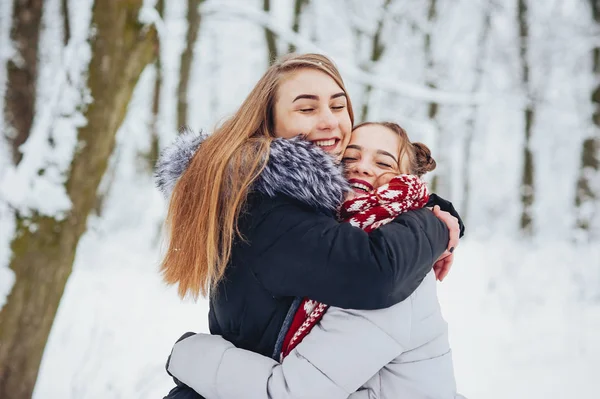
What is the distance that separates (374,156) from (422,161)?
0.31 m

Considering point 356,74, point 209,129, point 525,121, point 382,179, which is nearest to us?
point 382,179

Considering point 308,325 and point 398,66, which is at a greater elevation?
point 398,66

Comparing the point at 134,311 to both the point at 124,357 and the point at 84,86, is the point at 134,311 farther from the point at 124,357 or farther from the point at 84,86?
the point at 84,86

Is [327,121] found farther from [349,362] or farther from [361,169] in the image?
[349,362]

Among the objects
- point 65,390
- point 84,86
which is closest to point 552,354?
point 65,390

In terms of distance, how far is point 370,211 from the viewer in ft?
5.62

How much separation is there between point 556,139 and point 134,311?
15591 mm

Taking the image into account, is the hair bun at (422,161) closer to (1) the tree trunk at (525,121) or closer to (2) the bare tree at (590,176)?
(2) the bare tree at (590,176)

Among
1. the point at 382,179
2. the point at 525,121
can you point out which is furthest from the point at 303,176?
the point at 525,121

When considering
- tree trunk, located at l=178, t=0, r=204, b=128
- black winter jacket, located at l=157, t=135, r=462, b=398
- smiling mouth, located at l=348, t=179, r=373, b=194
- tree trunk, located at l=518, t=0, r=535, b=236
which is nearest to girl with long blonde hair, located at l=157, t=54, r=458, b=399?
black winter jacket, located at l=157, t=135, r=462, b=398

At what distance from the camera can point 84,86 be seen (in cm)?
279

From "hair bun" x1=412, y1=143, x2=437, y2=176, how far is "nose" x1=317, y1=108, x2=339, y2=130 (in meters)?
0.46

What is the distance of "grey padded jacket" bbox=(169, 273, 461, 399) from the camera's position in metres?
1.47

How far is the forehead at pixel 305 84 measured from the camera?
1.98 m
